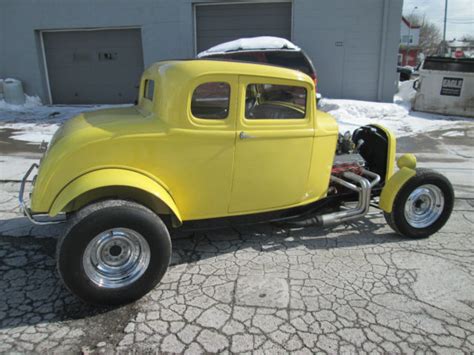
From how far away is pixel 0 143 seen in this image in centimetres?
855

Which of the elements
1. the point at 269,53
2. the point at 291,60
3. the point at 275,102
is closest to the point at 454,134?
the point at 291,60

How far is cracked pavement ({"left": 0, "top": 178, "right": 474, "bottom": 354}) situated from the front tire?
16 centimetres

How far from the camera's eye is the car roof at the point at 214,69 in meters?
3.29

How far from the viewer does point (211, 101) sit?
3.39m

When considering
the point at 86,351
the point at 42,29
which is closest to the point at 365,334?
the point at 86,351

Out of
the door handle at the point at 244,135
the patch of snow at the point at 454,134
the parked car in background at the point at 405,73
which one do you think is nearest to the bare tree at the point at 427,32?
the parked car in background at the point at 405,73

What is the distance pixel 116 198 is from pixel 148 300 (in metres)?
0.84

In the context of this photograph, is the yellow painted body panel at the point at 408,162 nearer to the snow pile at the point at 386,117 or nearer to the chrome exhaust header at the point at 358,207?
the chrome exhaust header at the point at 358,207

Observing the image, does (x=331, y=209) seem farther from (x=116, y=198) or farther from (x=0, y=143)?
(x=0, y=143)

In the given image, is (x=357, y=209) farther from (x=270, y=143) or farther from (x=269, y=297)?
(x=269, y=297)

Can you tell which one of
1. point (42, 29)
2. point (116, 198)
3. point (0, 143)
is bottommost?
point (0, 143)

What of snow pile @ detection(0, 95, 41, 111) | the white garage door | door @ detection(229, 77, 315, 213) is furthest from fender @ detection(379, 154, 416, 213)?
snow pile @ detection(0, 95, 41, 111)

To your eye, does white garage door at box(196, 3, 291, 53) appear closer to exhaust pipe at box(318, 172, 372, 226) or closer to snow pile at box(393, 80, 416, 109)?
snow pile at box(393, 80, 416, 109)

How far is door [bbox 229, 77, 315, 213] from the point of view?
349cm
